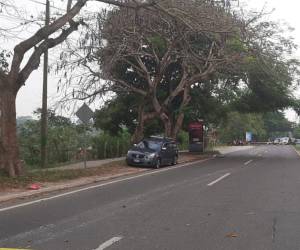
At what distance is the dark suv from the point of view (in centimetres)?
2842

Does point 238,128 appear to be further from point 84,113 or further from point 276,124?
point 84,113

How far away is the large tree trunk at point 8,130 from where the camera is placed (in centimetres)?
1858

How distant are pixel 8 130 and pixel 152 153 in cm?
1096

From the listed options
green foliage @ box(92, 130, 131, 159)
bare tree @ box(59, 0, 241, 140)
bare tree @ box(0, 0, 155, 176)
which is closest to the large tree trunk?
bare tree @ box(0, 0, 155, 176)

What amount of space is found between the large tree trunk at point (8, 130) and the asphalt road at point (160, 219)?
2.82 metres

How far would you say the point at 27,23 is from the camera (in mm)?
19234

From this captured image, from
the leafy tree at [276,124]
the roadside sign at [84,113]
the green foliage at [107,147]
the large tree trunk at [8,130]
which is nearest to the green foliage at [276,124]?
the leafy tree at [276,124]

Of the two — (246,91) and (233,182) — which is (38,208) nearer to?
(233,182)

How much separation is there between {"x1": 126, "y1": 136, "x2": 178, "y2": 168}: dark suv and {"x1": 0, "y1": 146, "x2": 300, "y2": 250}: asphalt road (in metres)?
10.5

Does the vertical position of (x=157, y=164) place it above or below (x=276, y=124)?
below

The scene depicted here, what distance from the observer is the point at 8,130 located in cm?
1869

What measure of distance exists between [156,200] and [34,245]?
6106 millimetres

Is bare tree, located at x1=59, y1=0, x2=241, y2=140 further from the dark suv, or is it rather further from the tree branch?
the dark suv

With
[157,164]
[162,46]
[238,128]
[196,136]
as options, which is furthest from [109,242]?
[238,128]
